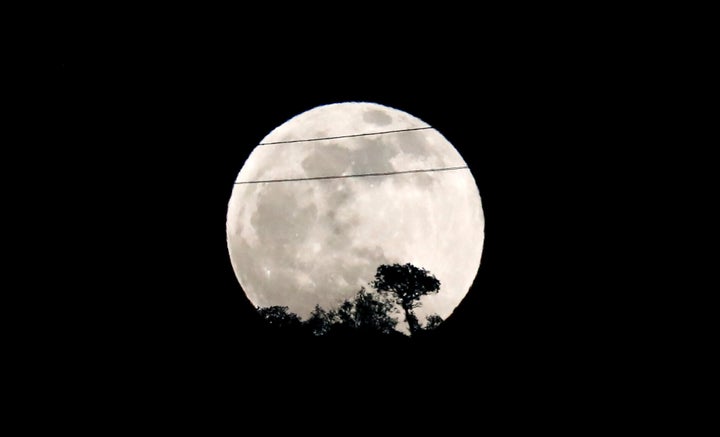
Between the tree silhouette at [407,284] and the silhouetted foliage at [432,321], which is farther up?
the tree silhouette at [407,284]

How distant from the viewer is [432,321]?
12.6 metres

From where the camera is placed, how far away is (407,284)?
1275cm

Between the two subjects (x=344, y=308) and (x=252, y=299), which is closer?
(x=344, y=308)

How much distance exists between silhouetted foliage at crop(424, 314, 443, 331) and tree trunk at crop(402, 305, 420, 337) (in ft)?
0.77

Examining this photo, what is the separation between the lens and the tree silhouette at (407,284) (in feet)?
39.5

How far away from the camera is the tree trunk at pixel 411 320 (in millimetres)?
12445

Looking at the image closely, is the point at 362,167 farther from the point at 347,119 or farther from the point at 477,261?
the point at 477,261

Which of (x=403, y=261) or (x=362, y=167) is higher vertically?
(x=362, y=167)

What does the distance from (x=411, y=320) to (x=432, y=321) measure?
1.58ft

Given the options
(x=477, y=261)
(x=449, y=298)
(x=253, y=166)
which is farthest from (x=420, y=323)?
(x=253, y=166)

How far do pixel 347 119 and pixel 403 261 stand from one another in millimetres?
3529

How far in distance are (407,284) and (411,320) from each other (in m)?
0.83

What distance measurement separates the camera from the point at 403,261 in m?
11.9

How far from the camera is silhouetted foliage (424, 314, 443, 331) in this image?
12.4m
